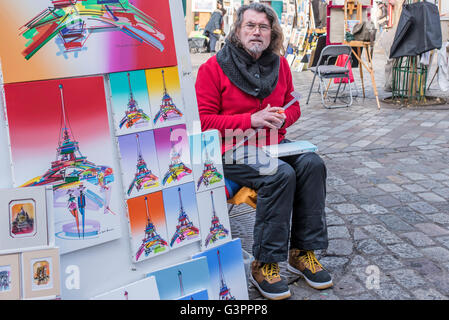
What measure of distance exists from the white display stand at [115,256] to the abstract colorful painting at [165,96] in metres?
0.04

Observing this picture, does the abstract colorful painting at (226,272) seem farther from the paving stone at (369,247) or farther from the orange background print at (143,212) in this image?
the paving stone at (369,247)

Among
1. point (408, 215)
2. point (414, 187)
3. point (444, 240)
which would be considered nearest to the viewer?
point (444, 240)

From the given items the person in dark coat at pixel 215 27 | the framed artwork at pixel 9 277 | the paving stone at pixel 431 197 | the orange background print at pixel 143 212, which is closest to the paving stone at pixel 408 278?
the paving stone at pixel 431 197

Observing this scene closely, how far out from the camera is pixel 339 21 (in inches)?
322

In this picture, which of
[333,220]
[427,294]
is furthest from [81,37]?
[333,220]

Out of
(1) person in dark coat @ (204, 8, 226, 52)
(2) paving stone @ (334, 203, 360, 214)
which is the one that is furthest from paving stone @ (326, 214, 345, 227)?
(1) person in dark coat @ (204, 8, 226, 52)

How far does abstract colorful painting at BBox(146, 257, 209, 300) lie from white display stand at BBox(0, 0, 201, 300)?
0.07 metres

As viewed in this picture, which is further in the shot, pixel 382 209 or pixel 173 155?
pixel 382 209

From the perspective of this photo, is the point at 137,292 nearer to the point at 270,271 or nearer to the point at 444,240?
the point at 270,271

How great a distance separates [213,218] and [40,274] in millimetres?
793

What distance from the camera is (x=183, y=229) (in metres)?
2.03

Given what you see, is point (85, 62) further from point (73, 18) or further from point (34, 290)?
point (34, 290)

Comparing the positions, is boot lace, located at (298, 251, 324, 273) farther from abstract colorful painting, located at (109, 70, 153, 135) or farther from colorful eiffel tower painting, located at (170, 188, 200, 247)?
abstract colorful painting, located at (109, 70, 153, 135)
